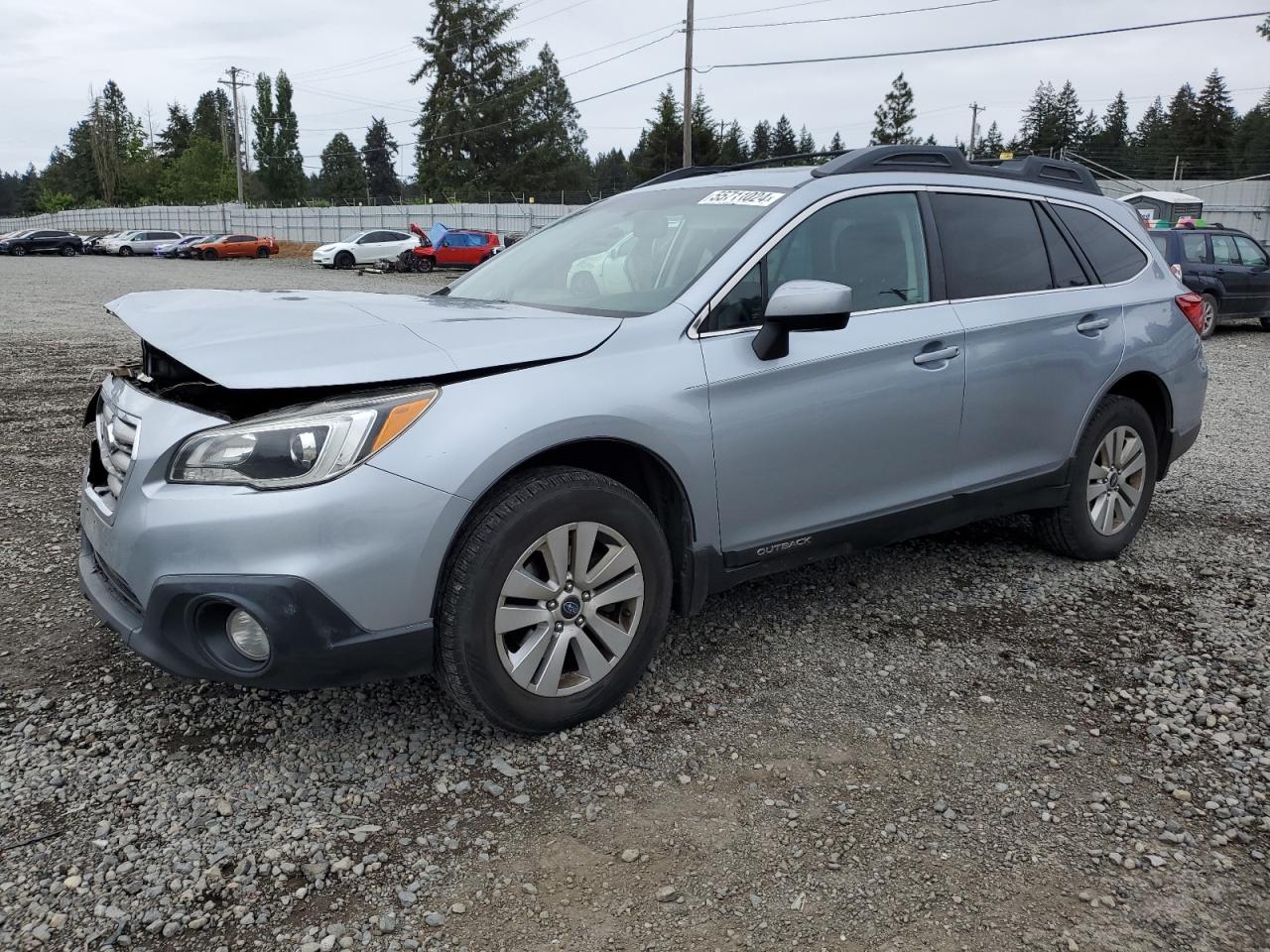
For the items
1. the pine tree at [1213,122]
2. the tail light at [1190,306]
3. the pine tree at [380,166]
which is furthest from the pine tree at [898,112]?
Answer: the tail light at [1190,306]

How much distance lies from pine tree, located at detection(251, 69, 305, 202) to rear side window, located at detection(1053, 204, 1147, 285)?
3846 inches

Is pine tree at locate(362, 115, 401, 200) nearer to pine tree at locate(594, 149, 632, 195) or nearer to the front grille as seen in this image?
pine tree at locate(594, 149, 632, 195)

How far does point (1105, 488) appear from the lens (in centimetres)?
461

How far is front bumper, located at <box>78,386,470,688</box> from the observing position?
2.47 metres

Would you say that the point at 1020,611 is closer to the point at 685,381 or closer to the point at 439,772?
the point at 685,381

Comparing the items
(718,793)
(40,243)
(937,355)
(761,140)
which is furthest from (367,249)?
(761,140)

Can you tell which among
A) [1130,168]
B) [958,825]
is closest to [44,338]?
[958,825]

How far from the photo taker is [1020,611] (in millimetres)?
4105

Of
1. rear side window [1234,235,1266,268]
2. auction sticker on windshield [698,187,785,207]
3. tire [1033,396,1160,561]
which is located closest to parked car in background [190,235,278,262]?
rear side window [1234,235,1266,268]

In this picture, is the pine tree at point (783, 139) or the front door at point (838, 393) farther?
the pine tree at point (783, 139)

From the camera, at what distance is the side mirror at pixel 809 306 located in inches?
120

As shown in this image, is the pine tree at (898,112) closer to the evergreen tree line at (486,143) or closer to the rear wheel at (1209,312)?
the evergreen tree line at (486,143)

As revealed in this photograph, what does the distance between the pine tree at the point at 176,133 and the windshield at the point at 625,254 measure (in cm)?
12374

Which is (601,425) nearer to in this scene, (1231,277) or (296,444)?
(296,444)
